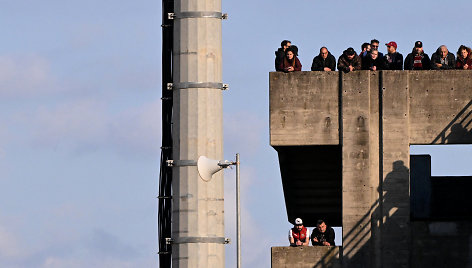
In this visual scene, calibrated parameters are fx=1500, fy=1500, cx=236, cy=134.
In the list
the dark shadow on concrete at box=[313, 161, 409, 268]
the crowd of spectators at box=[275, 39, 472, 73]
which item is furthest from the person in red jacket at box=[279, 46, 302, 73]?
the dark shadow on concrete at box=[313, 161, 409, 268]

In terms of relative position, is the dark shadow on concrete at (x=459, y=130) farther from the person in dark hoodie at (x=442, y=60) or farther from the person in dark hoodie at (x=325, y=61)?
the person in dark hoodie at (x=325, y=61)

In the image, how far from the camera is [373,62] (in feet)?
149

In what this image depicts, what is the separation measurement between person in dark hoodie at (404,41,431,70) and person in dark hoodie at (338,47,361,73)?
4.94 ft

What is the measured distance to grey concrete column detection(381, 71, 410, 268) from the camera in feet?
149

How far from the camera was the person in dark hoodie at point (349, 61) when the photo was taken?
45.1 meters

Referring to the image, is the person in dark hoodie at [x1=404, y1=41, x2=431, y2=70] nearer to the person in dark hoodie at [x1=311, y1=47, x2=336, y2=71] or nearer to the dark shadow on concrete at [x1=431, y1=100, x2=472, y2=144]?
the dark shadow on concrete at [x1=431, y1=100, x2=472, y2=144]

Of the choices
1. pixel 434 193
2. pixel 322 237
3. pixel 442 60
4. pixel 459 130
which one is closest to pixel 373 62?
pixel 442 60

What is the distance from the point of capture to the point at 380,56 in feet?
149

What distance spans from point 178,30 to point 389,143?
903cm

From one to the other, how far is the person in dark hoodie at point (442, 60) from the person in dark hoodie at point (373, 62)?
1.54 metres

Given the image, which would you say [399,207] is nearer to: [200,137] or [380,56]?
[380,56]

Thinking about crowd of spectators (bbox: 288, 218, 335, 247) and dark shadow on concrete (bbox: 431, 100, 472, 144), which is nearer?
crowd of spectators (bbox: 288, 218, 335, 247)

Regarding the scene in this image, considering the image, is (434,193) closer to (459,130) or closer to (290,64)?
(459,130)

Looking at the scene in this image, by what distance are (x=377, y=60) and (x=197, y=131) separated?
26.3 ft
